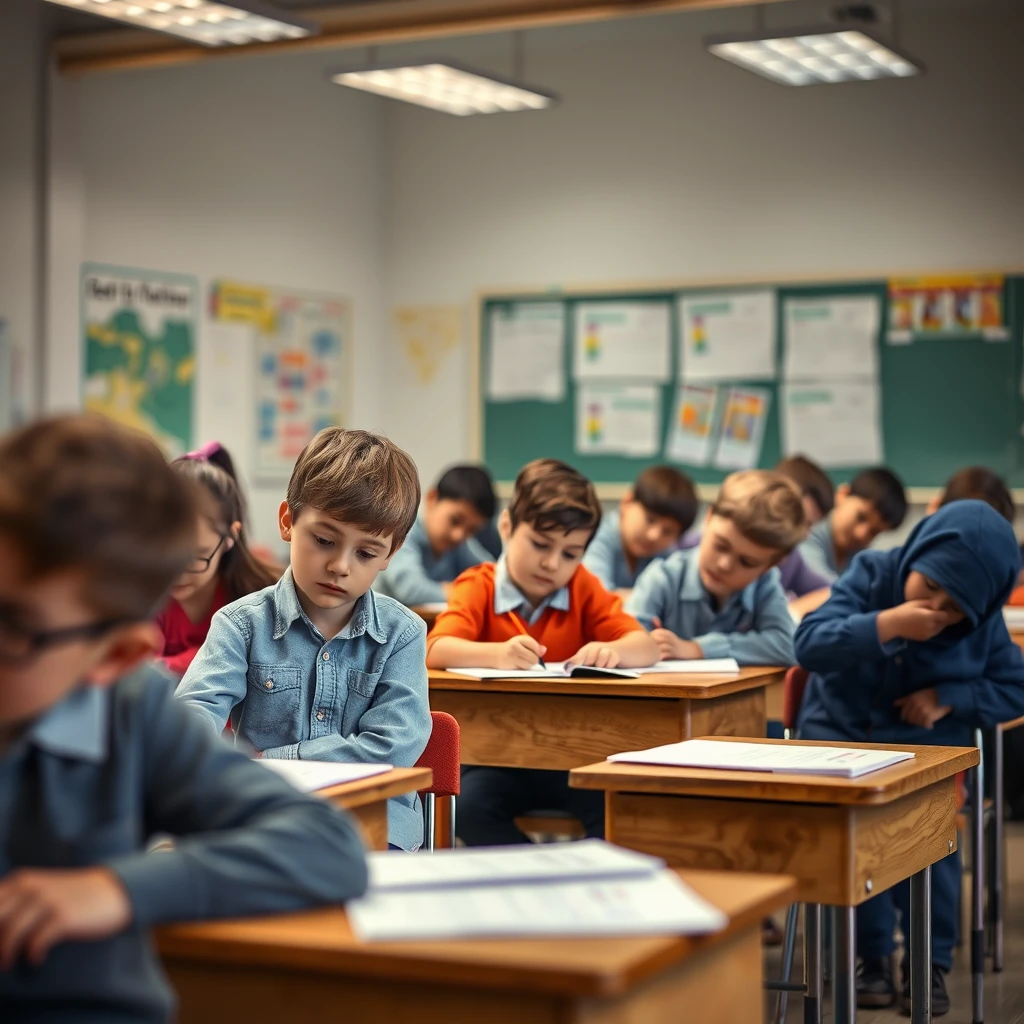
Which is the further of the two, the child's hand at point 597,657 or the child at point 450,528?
the child at point 450,528

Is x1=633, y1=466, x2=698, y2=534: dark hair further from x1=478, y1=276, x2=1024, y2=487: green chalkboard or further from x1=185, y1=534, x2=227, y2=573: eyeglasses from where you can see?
x1=185, y1=534, x2=227, y2=573: eyeglasses

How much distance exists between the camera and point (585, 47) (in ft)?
24.2

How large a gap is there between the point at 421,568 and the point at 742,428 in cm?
198

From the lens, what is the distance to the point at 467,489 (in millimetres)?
5875

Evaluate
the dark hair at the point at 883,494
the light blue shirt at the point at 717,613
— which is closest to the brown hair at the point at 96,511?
the light blue shirt at the point at 717,613

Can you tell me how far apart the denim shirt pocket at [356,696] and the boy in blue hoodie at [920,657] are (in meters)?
1.12

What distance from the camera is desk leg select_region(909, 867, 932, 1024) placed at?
2.32m

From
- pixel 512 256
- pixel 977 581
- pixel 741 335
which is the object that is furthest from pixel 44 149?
pixel 977 581

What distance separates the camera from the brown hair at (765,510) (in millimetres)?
3779

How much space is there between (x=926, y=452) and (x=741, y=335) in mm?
976

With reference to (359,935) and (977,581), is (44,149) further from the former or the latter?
(359,935)

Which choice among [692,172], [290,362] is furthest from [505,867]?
[692,172]

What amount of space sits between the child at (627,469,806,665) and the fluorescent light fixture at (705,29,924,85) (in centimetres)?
202

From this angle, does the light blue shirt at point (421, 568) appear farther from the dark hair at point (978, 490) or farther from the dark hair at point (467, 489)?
the dark hair at point (978, 490)
